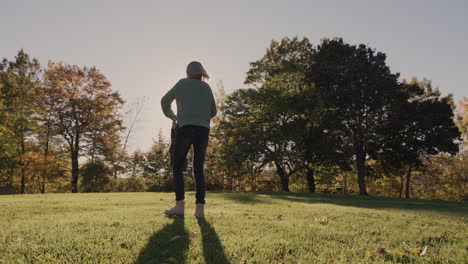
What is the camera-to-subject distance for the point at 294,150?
2298 centimetres

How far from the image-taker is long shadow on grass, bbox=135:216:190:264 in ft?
7.62

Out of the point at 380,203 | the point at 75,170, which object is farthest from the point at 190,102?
the point at 75,170

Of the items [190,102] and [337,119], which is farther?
[337,119]

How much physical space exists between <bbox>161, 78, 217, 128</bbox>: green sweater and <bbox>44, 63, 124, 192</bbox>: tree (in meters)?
24.4

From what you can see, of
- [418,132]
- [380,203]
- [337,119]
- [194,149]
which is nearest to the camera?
[194,149]

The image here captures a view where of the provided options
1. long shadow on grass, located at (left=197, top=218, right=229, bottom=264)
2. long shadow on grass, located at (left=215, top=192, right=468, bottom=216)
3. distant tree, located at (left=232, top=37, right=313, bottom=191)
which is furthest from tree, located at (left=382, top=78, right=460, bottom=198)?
long shadow on grass, located at (left=197, top=218, right=229, bottom=264)

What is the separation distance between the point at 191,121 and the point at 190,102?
32cm

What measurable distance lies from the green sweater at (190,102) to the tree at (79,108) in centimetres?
2445

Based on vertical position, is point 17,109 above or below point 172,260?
above

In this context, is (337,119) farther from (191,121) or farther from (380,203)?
(191,121)

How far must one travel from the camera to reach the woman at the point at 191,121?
172 inches

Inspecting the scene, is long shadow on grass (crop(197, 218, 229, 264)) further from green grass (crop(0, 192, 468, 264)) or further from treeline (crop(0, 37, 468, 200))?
treeline (crop(0, 37, 468, 200))

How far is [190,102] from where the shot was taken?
4.38 meters

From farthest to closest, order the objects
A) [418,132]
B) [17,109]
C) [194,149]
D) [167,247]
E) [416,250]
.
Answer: [17,109]
[418,132]
[194,149]
[416,250]
[167,247]
